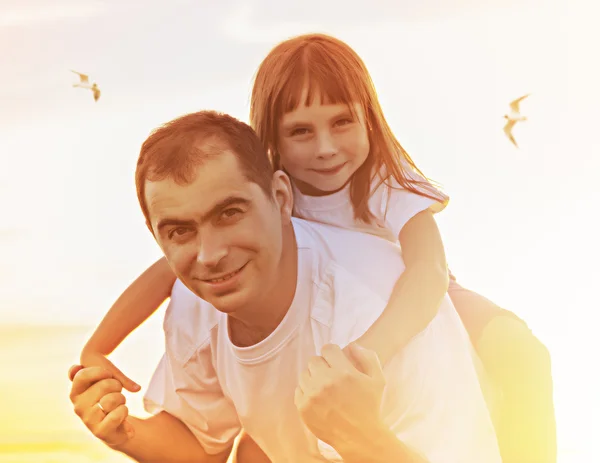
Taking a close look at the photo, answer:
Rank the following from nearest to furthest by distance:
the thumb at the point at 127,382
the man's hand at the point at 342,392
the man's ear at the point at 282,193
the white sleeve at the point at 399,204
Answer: the man's hand at the point at 342,392, the man's ear at the point at 282,193, the thumb at the point at 127,382, the white sleeve at the point at 399,204

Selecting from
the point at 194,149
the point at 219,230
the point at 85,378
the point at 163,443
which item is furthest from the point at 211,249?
the point at 163,443

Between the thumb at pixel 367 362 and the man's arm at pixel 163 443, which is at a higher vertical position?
the thumb at pixel 367 362

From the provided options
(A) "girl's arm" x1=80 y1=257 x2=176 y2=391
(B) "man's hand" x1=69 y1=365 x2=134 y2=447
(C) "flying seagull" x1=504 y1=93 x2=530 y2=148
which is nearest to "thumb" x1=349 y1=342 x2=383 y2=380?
(B) "man's hand" x1=69 y1=365 x2=134 y2=447

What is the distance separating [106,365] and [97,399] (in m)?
0.23

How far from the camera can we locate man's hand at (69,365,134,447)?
1861 millimetres

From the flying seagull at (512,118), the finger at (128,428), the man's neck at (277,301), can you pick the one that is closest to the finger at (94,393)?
the finger at (128,428)

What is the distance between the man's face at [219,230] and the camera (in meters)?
1.67

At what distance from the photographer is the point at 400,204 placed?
2.09 metres

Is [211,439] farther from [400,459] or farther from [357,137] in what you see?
[357,137]

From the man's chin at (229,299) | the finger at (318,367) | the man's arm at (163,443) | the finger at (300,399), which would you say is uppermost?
the man's chin at (229,299)

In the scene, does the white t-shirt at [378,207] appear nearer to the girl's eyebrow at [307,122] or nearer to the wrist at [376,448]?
the girl's eyebrow at [307,122]

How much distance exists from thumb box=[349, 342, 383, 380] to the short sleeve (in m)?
0.57

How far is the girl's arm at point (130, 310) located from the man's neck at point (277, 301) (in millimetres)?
310

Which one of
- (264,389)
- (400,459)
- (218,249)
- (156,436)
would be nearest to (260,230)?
(218,249)
